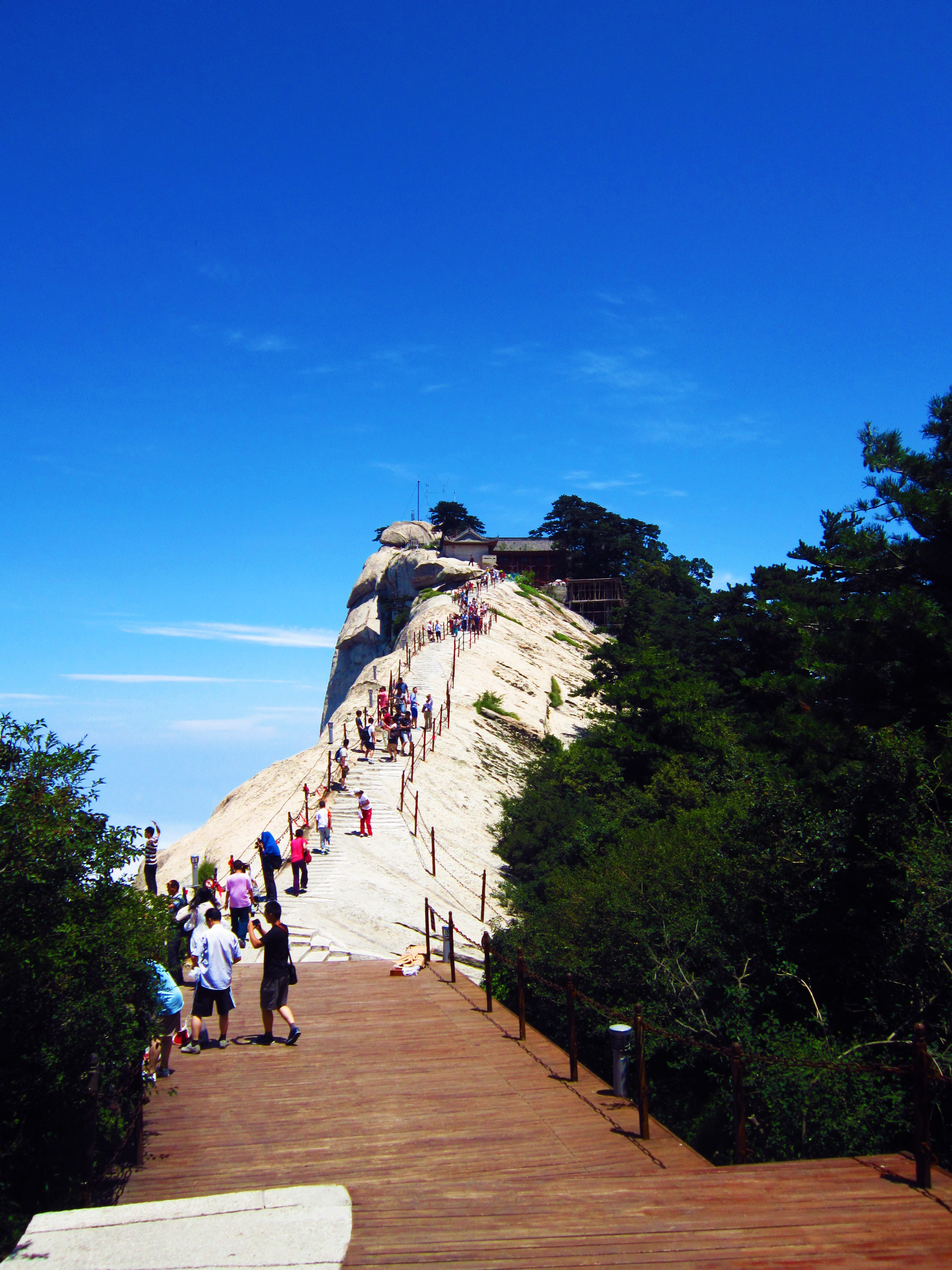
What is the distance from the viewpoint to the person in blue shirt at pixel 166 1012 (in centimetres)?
763

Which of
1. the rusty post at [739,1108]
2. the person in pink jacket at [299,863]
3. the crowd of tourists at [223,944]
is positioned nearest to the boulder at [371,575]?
the crowd of tourists at [223,944]

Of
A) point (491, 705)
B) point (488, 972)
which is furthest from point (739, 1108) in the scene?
point (491, 705)

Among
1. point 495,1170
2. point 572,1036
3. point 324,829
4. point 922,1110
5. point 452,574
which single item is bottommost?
point 495,1170

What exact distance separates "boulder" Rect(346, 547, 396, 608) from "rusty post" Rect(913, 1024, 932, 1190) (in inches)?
2853

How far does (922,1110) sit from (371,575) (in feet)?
244

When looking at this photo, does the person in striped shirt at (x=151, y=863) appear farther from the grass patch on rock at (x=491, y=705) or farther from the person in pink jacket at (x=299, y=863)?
the grass patch on rock at (x=491, y=705)

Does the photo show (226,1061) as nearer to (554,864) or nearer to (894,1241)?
(894,1241)

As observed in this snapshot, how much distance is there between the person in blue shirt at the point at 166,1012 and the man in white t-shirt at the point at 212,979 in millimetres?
525

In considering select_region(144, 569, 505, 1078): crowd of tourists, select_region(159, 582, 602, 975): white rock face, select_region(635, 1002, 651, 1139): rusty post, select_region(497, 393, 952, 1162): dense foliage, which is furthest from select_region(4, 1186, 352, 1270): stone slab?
select_region(159, 582, 602, 975): white rock face

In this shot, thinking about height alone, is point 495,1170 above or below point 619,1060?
below

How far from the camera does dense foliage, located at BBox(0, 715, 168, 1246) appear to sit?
5.88 m

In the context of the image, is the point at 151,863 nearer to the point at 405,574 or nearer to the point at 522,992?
the point at 522,992

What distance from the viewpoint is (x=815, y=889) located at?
439 inches

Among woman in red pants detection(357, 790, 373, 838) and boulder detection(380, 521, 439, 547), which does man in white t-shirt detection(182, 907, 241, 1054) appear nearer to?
woman in red pants detection(357, 790, 373, 838)
